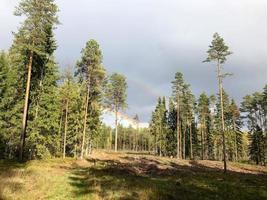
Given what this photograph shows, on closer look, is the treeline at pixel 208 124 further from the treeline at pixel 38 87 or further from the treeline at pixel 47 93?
the treeline at pixel 38 87

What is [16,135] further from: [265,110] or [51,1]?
[265,110]

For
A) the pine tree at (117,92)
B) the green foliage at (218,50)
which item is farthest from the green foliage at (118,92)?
the green foliage at (218,50)

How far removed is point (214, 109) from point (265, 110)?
14.7m

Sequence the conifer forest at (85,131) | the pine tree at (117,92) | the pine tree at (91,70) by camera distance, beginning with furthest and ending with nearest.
A: the pine tree at (117,92), the pine tree at (91,70), the conifer forest at (85,131)

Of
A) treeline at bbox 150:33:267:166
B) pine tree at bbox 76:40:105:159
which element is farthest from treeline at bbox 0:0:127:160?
treeline at bbox 150:33:267:166

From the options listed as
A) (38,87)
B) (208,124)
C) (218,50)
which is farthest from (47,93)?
(208,124)

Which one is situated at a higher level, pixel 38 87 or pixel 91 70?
pixel 91 70

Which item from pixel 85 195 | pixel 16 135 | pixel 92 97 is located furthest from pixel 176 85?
pixel 85 195

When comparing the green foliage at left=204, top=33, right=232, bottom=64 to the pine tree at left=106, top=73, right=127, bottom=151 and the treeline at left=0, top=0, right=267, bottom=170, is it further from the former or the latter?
the pine tree at left=106, top=73, right=127, bottom=151

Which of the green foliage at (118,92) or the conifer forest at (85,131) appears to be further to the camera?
the green foliage at (118,92)

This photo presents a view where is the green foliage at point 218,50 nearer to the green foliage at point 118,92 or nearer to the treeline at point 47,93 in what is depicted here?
the treeline at point 47,93

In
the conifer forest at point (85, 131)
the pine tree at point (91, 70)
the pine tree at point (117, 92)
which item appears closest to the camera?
the conifer forest at point (85, 131)

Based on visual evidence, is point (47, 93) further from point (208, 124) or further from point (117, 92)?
point (208, 124)

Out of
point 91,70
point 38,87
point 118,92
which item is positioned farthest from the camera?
point 118,92
